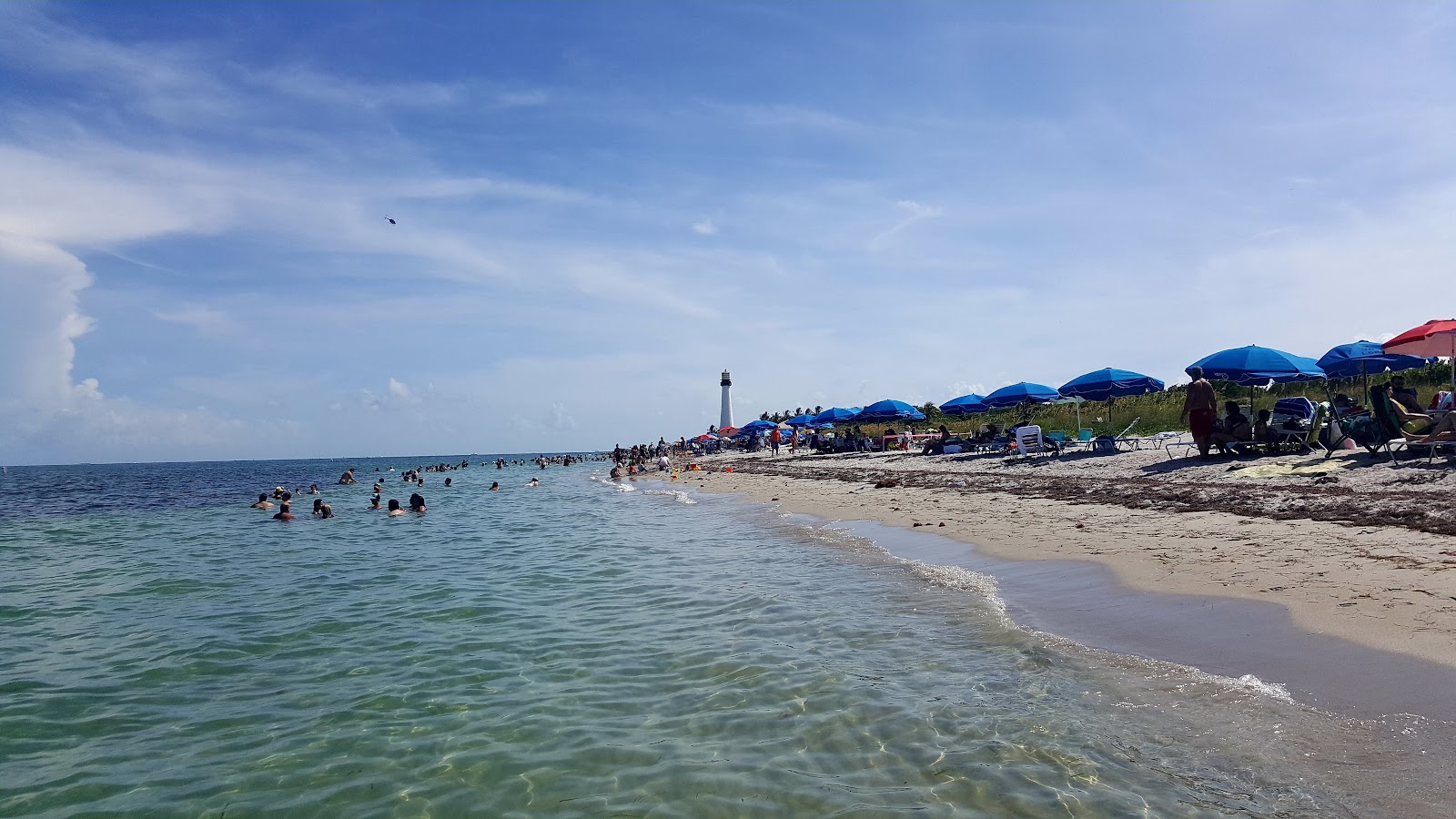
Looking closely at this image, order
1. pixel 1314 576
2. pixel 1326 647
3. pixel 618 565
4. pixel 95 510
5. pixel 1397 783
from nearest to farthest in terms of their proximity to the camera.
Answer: pixel 1397 783 → pixel 1326 647 → pixel 1314 576 → pixel 618 565 → pixel 95 510

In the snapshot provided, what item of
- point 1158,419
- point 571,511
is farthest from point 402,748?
point 1158,419

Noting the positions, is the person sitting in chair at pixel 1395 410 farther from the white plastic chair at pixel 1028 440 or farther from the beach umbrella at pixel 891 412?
the beach umbrella at pixel 891 412

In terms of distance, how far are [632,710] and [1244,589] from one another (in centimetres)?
579

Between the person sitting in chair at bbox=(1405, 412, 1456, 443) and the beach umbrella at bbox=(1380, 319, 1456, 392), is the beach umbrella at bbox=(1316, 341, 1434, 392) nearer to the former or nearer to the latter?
the beach umbrella at bbox=(1380, 319, 1456, 392)

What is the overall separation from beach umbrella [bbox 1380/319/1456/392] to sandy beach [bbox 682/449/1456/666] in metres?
2.44

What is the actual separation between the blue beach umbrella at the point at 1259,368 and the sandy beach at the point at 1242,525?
8.44 ft

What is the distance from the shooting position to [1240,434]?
17.3 m

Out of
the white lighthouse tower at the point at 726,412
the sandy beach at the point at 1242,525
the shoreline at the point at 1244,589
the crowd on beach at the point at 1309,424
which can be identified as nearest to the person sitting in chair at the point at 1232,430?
the crowd on beach at the point at 1309,424

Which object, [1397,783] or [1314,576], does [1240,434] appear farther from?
[1397,783]

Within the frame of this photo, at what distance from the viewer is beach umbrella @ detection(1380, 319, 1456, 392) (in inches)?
566

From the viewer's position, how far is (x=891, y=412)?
127ft

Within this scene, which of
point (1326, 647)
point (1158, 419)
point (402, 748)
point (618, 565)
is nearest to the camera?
point (402, 748)

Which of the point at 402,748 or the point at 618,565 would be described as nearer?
the point at 402,748

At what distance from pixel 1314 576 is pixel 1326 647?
Result: 7.27ft
